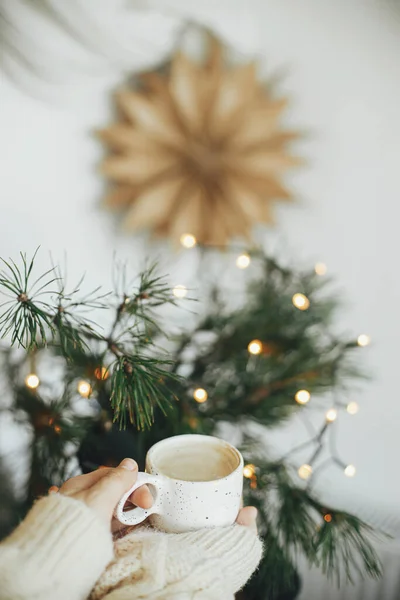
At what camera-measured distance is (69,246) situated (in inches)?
31.0

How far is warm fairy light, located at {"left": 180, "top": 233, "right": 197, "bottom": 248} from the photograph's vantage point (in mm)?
767

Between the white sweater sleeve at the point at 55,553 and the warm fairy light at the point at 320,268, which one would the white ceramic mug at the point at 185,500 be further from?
the warm fairy light at the point at 320,268

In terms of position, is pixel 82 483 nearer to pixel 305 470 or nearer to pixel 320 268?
pixel 305 470

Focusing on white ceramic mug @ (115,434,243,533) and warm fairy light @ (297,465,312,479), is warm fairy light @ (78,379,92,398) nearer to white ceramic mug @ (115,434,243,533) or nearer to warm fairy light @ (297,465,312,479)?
white ceramic mug @ (115,434,243,533)

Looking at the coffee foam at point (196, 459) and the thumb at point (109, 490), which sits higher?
the coffee foam at point (196, 459)

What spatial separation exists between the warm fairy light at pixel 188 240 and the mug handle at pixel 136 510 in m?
0.37

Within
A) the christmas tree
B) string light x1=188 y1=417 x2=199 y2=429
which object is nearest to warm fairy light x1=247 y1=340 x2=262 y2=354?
the christmas tree

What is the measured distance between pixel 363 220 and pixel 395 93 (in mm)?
167

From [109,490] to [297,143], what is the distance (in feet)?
1.80

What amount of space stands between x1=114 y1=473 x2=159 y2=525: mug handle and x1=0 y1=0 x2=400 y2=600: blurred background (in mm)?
369

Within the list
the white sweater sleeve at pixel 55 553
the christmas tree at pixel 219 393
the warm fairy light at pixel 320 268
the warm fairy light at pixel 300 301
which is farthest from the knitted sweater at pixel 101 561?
the warm fairy light at pixel 320 268

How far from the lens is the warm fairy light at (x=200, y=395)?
67cm

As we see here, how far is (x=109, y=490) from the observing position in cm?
45

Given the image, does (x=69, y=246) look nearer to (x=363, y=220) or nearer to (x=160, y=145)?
(x=160, y=145)
